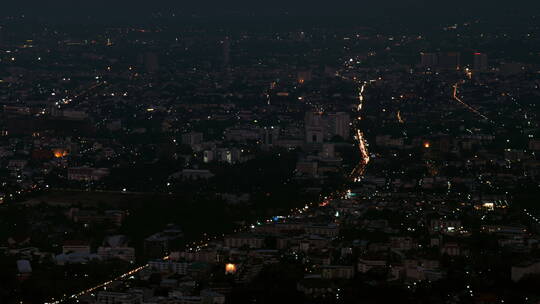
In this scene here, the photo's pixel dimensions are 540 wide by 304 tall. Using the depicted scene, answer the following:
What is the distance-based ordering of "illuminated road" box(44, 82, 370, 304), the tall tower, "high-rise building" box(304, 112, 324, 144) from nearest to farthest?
"illuminated road" box(44, 82, 370, 304) < "high-rise building" box(304, 112, 324, 144) < the tall tower

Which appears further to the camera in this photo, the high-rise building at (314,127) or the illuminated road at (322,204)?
the high-rise building at (314,127)

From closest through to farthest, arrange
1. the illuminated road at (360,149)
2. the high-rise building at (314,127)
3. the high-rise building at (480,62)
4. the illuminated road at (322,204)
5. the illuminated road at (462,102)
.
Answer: the illuminated road at (322,204) < the illuminated road at (360,149) < the high-rise building at (314,127) < the illuminated road at (462,102) < the high-rise building at (480,62)

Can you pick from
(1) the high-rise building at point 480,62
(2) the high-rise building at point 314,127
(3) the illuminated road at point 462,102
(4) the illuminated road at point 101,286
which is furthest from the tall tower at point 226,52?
(4) the illuminated road at point 101,286

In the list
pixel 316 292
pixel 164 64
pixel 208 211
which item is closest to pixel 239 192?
pixel 208 211

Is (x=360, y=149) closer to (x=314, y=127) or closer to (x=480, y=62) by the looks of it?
(x=314, y=127)

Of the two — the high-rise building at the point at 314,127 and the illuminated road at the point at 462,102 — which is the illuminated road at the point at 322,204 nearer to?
the high-rise building at the point at 314,127

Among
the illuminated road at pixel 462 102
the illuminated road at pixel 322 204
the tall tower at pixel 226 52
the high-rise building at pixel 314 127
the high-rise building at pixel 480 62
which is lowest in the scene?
the tall tower at pixel 226 52

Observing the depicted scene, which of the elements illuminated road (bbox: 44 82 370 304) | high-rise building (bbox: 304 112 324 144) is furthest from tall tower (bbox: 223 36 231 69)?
high-rise building (bbox: 304 112 324 144)

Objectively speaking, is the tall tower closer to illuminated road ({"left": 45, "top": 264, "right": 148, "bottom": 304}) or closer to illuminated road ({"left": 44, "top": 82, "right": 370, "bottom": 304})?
illuminated road ({"left": 44, "top": 82, "right": 370, "bottom": 304})

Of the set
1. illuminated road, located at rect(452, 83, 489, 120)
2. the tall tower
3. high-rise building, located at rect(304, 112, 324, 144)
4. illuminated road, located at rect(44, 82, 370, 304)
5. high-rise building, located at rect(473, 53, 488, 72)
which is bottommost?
the tall tower

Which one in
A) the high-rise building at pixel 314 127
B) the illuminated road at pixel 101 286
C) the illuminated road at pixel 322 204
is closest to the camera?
the illuminated road at pixel 101 286
